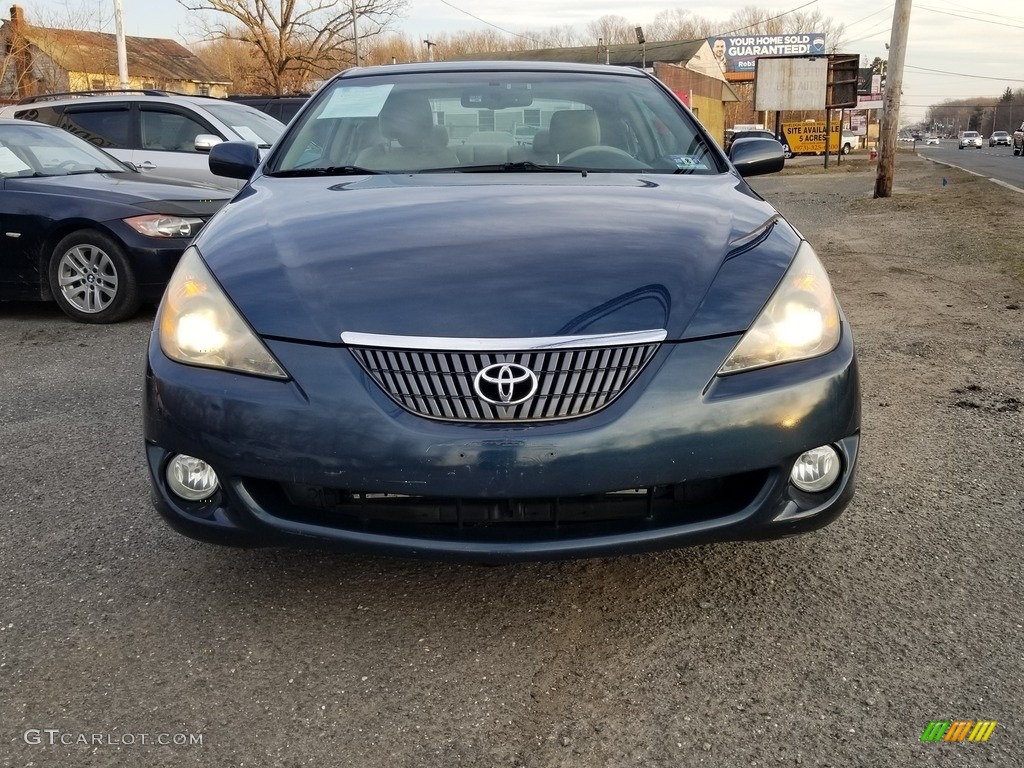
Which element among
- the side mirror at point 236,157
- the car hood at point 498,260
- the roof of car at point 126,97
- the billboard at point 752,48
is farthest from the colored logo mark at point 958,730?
the billboard at point 752,48

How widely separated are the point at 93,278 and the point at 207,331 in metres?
4.72

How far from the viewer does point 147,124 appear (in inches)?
380

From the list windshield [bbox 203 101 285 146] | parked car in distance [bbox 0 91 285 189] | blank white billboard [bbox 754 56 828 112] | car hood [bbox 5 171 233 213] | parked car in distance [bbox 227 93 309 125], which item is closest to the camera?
car hood [bbox 5 171 233 213]

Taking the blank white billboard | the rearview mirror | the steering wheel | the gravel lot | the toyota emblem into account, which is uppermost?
the blank white billboard

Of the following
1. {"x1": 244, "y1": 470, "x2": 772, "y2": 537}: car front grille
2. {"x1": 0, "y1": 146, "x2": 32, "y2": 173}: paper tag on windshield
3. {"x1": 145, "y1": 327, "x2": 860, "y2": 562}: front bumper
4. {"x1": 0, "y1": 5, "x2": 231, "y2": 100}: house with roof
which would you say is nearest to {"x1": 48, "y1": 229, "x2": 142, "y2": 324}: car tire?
{"x1": 0, "y1": 146, "x2": 32, "y2": 173}: paper tag on windshield

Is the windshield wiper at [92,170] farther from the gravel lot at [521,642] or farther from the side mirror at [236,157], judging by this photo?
the gravel lot at [521,642]

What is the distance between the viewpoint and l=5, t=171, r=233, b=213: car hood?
6484mm

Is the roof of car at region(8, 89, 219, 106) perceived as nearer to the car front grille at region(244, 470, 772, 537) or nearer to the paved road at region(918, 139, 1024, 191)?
the car front grille at region(244, 470, 772, 537)

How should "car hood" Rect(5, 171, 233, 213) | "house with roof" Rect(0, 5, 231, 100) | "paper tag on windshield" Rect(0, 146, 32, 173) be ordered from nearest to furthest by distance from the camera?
"car hood" Rect(5, 171, 233, 213) → "paper tag on windshield" Rect(0, 146, 32, 173) → "house with roof" Rect(0, 5, 231, 100)

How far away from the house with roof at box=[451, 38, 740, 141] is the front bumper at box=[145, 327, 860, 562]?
55.2 meters

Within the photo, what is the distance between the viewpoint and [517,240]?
2451 mm

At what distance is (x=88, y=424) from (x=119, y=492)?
0.97 m

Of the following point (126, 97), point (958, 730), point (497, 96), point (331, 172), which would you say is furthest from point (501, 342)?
point (126, 97)

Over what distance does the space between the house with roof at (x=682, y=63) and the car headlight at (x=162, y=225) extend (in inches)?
2019
